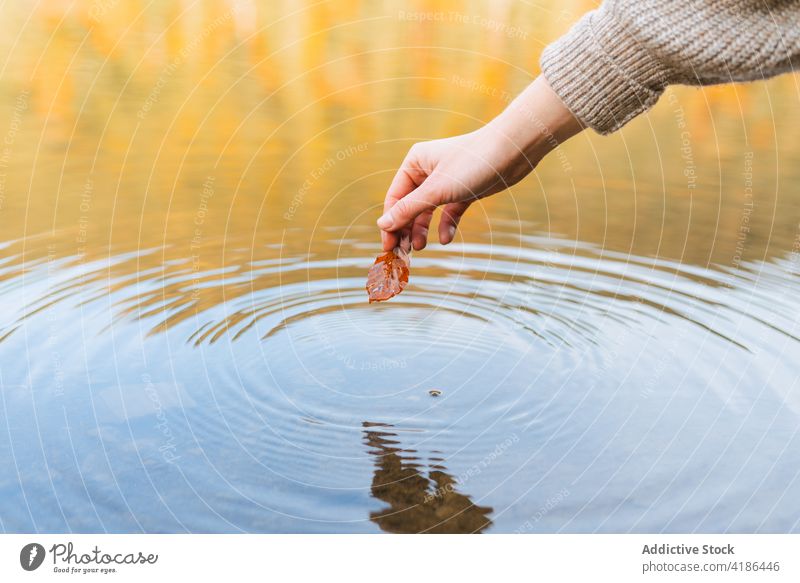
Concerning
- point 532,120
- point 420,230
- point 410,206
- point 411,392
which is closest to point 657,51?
point 532,120

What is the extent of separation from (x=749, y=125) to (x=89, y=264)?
10.7 ft

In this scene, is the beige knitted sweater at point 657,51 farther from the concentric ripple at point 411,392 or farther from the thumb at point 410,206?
the concentric ripple at point 411,392

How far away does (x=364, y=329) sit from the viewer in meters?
1.85

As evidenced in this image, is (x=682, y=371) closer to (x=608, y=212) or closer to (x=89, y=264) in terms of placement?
(x=608, y=212)

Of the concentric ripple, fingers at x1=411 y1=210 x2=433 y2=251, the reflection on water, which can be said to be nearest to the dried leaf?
fingers at x1=411 y1=210 x2=433 y2=251

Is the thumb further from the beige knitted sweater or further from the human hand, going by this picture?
the beige knitted sweater

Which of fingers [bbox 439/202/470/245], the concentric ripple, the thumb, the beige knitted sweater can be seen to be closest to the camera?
the beige knitted sweater

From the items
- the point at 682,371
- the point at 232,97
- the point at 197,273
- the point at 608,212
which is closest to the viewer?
the point at 682,371

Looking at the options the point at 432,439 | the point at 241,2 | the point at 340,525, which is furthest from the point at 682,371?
the point at 241,2

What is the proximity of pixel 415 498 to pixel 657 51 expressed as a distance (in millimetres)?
741

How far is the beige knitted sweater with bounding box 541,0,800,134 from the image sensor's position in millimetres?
1118

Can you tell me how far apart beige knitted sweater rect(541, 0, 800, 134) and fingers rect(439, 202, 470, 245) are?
34 cm

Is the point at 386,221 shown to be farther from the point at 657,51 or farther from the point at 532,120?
the point at 657,51
